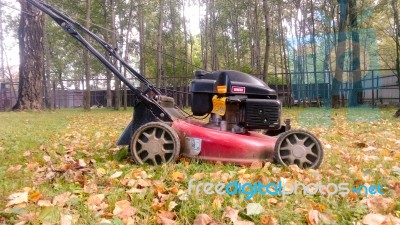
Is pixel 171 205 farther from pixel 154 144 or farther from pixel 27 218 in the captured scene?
pixel 154 144

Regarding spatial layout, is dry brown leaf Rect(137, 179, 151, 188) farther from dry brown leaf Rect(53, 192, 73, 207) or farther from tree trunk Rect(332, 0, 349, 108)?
tree trunk Rect(332, 0, 349, 108)

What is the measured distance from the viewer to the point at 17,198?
2.18 metres

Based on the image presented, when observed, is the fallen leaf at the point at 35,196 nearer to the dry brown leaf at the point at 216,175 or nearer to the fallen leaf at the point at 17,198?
the fallen leaf at the point at 17,198

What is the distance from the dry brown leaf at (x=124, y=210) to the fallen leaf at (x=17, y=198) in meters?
0.58

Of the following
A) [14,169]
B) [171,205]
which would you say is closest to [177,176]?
[171,205]

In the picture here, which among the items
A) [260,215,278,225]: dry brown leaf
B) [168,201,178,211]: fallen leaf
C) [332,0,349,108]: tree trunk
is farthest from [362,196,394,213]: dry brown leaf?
[332,0,349,108]: tree trunk

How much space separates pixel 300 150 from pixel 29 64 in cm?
1169

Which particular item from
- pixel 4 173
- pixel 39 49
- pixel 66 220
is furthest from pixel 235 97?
pixel 39 49

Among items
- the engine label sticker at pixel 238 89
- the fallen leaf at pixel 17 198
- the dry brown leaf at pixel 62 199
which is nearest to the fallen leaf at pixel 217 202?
the dry brown leaf at pixel 62 199

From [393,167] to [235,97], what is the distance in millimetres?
1494

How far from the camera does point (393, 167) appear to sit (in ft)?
10.1

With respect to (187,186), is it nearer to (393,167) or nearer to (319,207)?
(319,207)

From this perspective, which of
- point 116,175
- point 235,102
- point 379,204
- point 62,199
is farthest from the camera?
point 235,102

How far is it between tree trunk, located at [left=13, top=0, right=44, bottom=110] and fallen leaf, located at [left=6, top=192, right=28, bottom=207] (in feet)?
36.4
